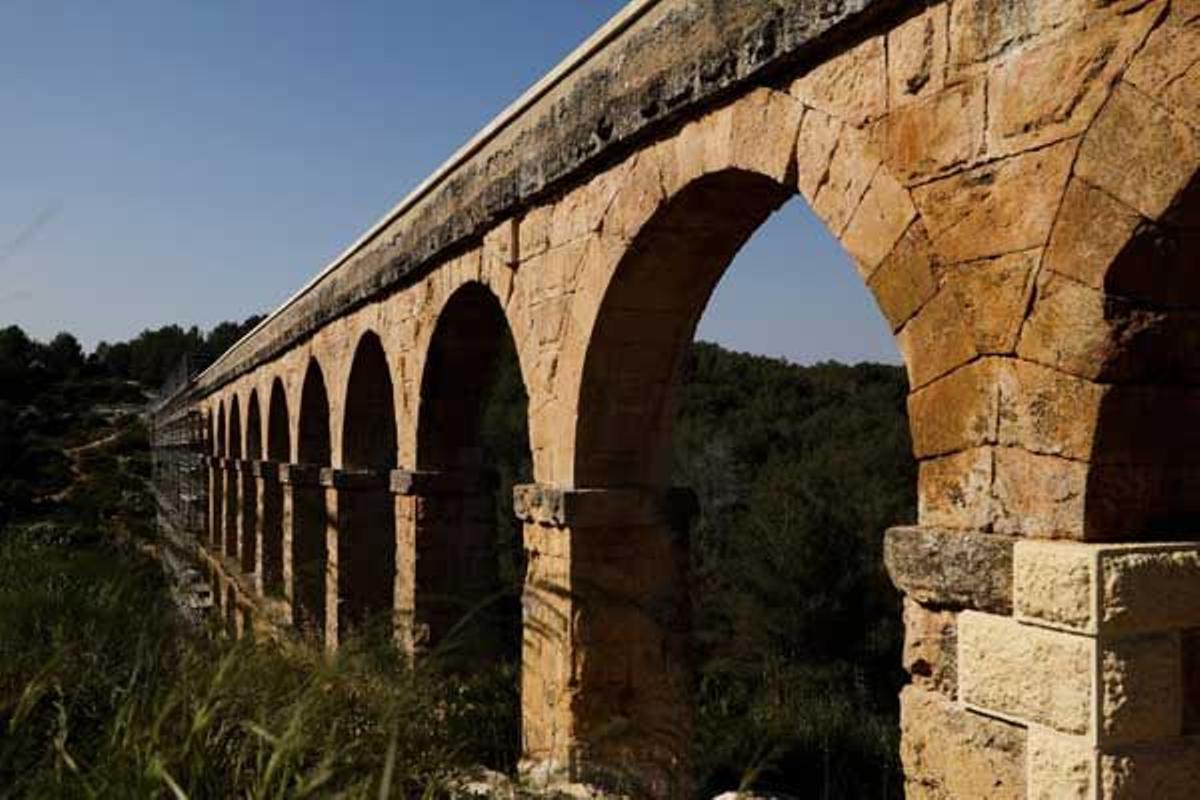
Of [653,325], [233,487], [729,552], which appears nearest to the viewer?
[653,325]

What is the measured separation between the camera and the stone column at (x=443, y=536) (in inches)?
322

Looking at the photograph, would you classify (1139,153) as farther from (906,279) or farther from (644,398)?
(644,398)

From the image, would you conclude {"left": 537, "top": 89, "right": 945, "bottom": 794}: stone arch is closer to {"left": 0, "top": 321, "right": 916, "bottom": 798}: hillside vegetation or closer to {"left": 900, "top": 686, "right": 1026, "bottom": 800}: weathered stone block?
{"left": 0, "top": 321, "right": 916, "bottom": 798}: hillside vegetation

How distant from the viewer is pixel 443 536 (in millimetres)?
8266

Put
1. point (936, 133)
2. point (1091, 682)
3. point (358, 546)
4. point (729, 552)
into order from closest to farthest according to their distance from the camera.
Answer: point (1091, 682), point (936, 133), point (358, 546), point (729, 552)

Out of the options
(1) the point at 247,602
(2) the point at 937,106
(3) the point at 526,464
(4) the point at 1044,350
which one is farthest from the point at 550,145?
(3) the point at 526,464

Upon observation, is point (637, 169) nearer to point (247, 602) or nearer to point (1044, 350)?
point (1044, 350)

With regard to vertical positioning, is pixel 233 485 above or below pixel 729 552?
above

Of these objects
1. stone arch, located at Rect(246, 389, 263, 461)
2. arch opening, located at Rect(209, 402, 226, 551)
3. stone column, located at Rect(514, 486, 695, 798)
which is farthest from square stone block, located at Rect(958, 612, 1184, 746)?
arch opening, located at Rect(209, 402, 226, 551)

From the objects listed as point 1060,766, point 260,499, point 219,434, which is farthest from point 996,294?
point 219,434

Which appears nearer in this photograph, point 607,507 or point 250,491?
point 607,507

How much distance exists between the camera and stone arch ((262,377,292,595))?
14.6 metres

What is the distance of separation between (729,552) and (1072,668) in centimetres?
1708

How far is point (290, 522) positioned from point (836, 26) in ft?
34.9
